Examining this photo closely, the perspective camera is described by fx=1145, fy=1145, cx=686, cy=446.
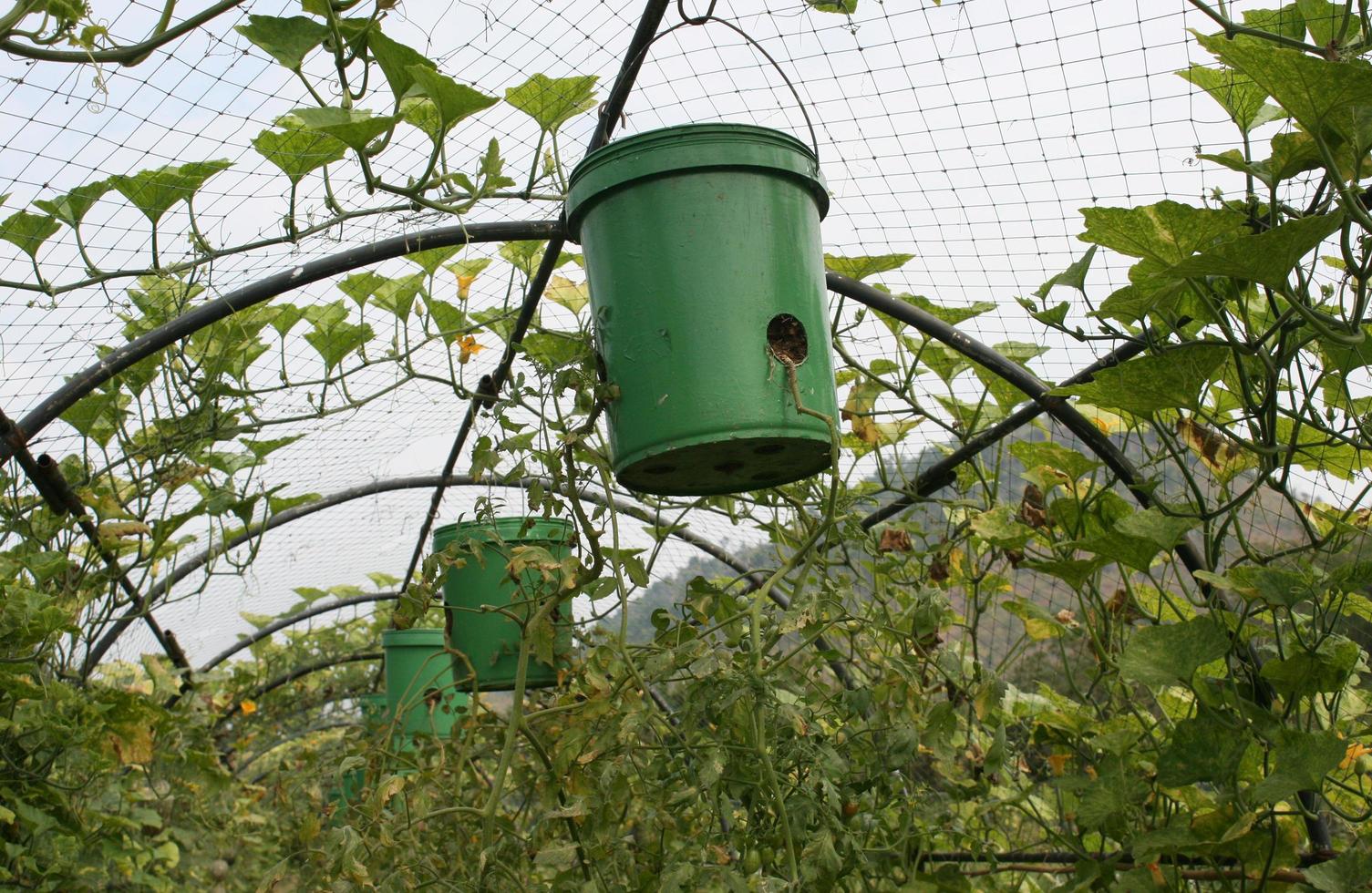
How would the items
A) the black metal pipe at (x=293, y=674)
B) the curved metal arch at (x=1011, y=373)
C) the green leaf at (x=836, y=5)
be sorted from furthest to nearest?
1. the black metal pipe at (x=293, y=674)
2. the curved metal arch at (x=1011, y=373)
3. the green leaf at (x=836, y=5)

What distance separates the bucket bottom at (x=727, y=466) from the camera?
4.29 ft

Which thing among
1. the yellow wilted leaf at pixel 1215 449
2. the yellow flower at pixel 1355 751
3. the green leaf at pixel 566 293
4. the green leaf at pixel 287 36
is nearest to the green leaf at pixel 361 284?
the green leaf at pixel 566 293

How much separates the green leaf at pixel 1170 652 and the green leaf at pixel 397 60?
3.56 ft

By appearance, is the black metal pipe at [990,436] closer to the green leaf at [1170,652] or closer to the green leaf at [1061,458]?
the green leaf at [1061,458]

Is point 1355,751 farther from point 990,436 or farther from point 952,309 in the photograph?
point 952,309

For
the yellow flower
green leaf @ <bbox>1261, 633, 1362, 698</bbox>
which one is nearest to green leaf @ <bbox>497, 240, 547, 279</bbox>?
green leaf @ <bbox>1261, 633, 1362, 698</bbox>

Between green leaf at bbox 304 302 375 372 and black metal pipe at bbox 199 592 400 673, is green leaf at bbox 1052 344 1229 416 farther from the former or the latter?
black metal pipe at bbox 199 592 400 673

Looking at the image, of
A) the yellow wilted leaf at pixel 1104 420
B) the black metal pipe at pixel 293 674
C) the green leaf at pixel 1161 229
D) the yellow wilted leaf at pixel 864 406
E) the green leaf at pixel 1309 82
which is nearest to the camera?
the green leaf at pixel 1309 82

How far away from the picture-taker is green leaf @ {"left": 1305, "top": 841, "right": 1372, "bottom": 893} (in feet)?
4.27

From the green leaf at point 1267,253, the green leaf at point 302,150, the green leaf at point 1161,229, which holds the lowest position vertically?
the green leaf at point 1267,253

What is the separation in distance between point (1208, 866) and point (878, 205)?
1188 mm

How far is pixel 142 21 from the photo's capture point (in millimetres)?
1490

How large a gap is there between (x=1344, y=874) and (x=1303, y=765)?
177 mm

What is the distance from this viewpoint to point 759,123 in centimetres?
147
